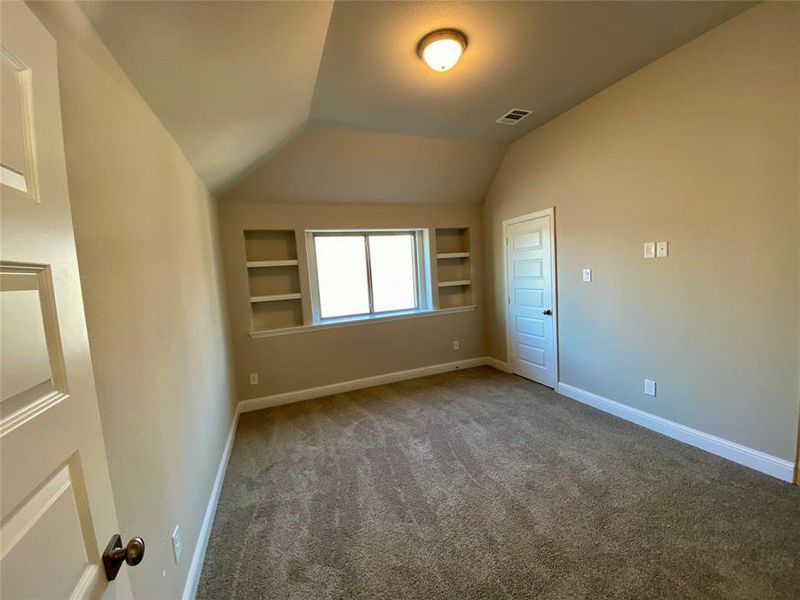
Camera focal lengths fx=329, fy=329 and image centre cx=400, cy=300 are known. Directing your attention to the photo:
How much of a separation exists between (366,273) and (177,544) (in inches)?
128

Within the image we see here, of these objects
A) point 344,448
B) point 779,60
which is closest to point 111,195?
point 344,448

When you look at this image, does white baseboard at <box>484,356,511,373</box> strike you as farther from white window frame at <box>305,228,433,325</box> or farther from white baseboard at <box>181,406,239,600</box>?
white baseboard at <box>181,406,239,600</box>

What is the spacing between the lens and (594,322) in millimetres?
3148

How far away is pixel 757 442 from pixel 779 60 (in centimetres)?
231

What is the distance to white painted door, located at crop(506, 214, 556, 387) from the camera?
3.60 meters

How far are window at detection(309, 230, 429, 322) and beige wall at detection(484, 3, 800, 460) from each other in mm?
1912

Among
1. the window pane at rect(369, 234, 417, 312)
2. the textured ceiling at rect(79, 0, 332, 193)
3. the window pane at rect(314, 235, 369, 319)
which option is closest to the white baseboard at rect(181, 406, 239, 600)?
the window pane at rect(314, 235, 369, 319)

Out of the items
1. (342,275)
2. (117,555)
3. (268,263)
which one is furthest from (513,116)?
(117,555)

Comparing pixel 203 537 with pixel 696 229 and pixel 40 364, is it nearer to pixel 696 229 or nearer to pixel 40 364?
pixel 40 364

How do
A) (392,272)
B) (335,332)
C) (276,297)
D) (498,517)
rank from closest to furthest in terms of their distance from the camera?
(498,517) < (276,297) < (335,332) < (392,272)

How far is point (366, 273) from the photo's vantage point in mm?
4301

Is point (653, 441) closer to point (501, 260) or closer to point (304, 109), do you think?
point (501, 260)

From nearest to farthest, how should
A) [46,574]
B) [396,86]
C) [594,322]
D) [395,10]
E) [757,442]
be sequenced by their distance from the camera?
[46,574], [395,10], [757,442], [396,86], [594,322]

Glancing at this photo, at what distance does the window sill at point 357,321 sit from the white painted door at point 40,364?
3133 millimetres
